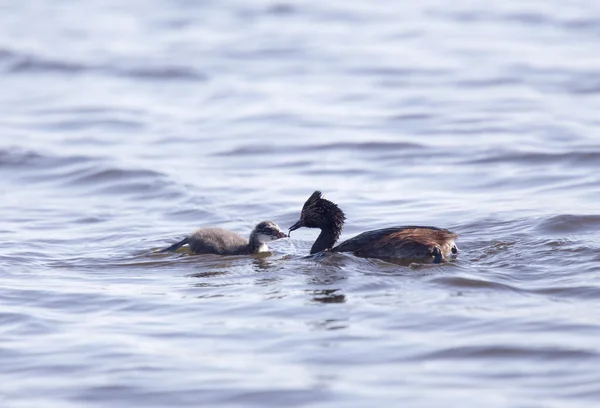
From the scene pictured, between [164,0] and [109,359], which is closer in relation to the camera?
[109,359]

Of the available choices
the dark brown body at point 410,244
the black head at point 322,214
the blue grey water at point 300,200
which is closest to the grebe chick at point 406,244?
the dark brown body at point 410,244

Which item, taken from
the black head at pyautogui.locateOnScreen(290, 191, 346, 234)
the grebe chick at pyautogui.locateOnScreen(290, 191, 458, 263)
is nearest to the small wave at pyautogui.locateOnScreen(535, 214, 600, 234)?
the grebe chick at pyautogui.locateOnScreen(290, 191, 458, 263)

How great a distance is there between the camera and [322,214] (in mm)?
11711

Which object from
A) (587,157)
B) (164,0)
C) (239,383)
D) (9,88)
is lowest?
(239,383)

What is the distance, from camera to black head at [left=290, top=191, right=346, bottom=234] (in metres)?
11.7

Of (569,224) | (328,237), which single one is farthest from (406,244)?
(569,224)

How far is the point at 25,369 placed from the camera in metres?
8.29

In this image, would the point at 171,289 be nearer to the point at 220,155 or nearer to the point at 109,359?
the point at 109,359

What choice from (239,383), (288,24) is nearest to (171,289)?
(239,383)

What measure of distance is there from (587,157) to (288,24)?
15.8 m

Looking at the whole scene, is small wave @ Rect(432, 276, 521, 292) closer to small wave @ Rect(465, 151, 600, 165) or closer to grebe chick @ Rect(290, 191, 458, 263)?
grebe chick @ Rect(290, 191, 458, 263)

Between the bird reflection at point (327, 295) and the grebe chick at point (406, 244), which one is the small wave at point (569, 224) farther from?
the bird reflection at point (327, 295)

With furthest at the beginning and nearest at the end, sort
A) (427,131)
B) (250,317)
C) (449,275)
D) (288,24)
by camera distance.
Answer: (288,24) < (427,131) < (449,275) < (250,317)

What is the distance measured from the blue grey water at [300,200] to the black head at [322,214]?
0.41 m
